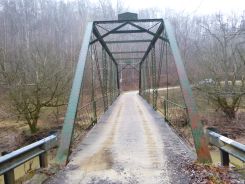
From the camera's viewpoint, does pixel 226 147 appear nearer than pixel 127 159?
Yes

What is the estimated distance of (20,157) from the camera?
166 inches

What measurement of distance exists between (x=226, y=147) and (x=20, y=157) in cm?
283

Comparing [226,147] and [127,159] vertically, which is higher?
[226,147]

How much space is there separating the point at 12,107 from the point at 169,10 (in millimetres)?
59381

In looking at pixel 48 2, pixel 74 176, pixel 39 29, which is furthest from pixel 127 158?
pixel 48 2

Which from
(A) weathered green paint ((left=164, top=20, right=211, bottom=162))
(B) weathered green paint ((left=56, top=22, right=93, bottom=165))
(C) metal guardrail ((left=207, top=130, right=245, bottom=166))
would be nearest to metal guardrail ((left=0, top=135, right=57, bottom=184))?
(B) weathered green paint ((left=56, top=22, right=93, bottom=165))

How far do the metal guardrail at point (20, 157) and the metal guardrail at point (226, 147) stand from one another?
2.60 m

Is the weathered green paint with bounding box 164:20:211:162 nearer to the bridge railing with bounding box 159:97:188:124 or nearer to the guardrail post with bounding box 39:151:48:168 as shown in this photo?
the guardrail post with bounding box 39:151:48:168

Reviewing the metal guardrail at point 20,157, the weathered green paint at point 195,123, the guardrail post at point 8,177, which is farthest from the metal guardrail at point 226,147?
the guardrail post at point 8,177

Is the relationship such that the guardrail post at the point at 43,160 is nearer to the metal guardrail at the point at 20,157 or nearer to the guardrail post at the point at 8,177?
the metal guardrail at the point at 20,157

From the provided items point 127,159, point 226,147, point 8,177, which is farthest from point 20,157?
point 226,147

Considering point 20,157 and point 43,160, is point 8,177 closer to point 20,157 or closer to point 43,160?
point 20,157

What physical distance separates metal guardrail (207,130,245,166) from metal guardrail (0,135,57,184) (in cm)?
260

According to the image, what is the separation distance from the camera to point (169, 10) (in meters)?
71.2
